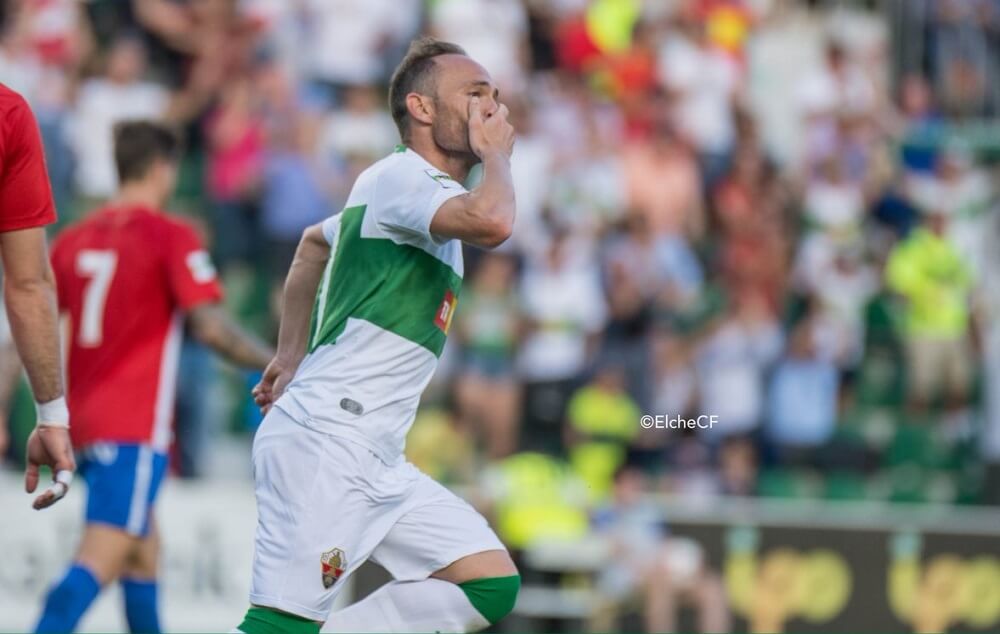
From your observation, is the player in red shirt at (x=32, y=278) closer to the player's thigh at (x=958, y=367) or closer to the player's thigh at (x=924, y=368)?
the player's thigh at (x=924, y=368)

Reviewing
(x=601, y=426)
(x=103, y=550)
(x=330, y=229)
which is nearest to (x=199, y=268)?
(x=103, y=550)

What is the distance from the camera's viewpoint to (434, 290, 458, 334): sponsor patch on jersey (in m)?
5.73

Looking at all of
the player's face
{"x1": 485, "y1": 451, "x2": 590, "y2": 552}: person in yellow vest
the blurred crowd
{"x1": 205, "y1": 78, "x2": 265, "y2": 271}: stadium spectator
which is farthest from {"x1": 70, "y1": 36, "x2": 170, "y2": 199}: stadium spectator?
the player's face

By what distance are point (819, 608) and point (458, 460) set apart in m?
3.04

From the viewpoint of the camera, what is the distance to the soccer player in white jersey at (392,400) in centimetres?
546

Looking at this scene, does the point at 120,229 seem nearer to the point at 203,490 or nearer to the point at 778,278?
the point at 203,490

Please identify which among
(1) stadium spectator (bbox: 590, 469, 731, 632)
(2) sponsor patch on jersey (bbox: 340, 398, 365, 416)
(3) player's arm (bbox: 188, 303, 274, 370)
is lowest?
(1) stadium spectator (bbox: 590, 469, 731, 632)

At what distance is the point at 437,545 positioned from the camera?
5.81 m

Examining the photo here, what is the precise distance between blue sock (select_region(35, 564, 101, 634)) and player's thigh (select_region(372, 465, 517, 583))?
6.69ft

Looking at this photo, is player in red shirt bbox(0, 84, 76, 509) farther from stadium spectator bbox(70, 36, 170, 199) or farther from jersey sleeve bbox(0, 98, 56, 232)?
stadium spectator bbox(70, 36, 170, 199)

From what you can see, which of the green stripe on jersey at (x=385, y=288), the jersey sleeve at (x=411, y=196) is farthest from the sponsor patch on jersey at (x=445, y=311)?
the jersey sleeve at (x=411, y=196)

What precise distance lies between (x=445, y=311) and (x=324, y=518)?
0.79 m

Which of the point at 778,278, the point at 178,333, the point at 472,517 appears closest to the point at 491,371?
the point at 778,278

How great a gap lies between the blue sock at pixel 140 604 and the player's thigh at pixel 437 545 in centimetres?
230
